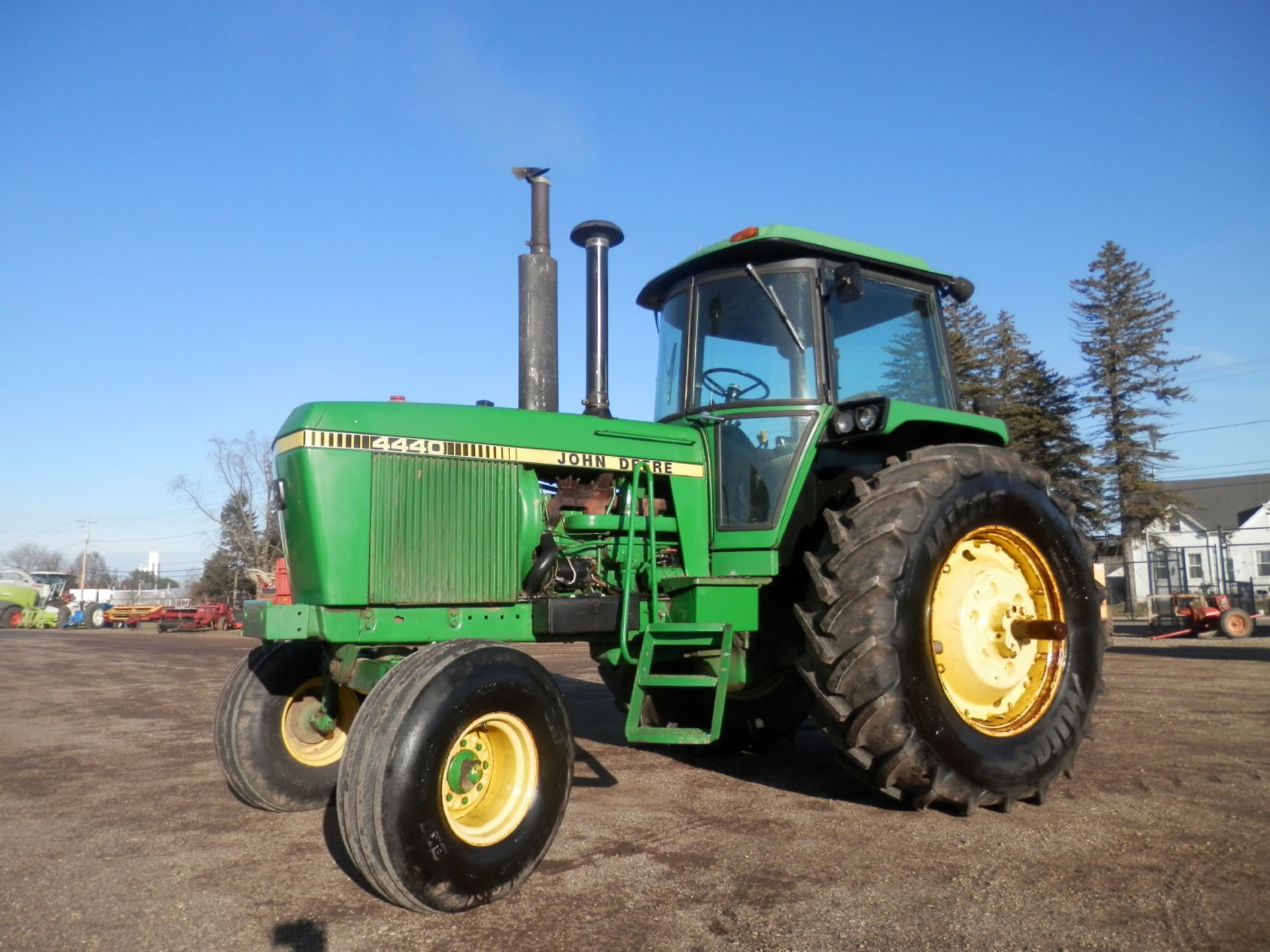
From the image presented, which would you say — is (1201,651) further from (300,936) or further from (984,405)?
(300,936)

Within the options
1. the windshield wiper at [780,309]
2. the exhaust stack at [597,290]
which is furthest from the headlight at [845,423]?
the exhaust stack at [597,290]

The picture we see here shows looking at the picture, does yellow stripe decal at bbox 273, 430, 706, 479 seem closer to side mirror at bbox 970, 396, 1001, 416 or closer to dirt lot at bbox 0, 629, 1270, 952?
dirt lot at bbox 0, 629, 1270, 952

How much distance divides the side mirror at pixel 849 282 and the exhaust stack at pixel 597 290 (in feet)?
4.21

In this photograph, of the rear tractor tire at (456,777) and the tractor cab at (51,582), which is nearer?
the rear tractor tire at (456,777)

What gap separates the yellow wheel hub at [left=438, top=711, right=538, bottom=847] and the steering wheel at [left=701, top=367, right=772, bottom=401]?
228 cm

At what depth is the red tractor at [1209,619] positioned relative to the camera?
17141 millimetres

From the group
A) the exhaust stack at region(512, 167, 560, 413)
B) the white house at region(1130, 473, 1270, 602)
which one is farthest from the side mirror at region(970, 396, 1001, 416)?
the white house at region(1130, 473, 1270, 602)

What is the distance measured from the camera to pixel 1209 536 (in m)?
40.7

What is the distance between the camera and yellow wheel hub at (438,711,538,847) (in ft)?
10.9

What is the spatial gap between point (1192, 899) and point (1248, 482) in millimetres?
56928

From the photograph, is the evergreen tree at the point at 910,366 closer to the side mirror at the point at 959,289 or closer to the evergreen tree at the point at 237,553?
the side mirror at the point at 959,289

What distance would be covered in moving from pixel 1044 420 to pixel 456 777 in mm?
33461

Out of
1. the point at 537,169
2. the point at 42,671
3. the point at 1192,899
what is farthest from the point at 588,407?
the point at 42,671

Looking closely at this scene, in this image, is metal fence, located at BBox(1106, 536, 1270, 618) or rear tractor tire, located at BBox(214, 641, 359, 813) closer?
rear tractor tire, located at BBox(214, 641, 359, 813)
